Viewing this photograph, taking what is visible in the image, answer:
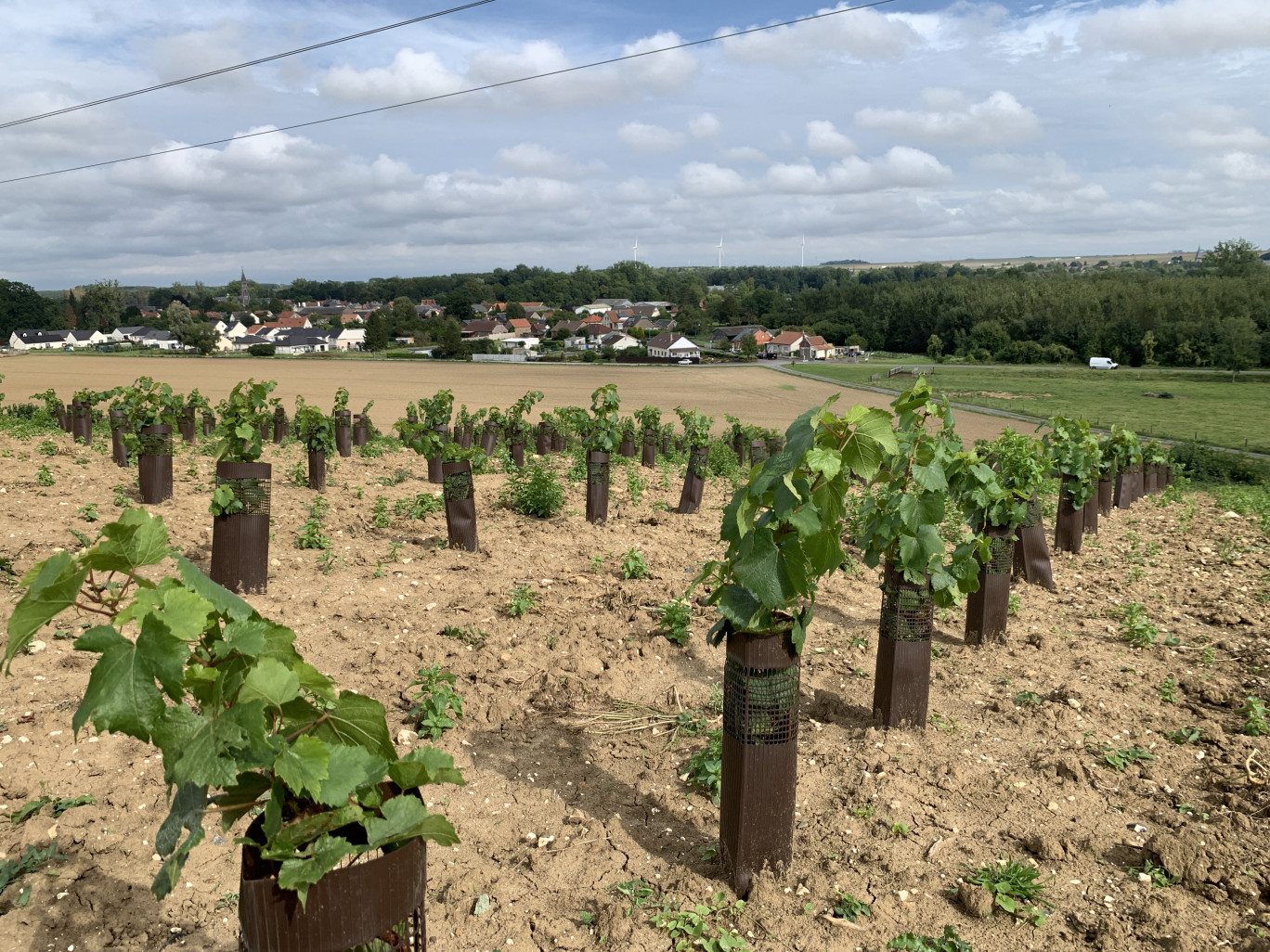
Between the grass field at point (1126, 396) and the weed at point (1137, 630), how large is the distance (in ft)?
100

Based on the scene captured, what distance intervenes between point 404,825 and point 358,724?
0.27m

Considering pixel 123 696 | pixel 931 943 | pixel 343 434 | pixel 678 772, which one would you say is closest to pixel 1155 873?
pixel 931 943

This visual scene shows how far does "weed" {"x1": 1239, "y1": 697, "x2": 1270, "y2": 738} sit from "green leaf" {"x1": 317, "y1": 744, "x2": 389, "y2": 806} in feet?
16.6

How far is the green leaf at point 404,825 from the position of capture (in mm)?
1972

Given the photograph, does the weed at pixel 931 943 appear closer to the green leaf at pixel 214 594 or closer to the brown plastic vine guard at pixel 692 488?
the green leaf at pixel 214 594

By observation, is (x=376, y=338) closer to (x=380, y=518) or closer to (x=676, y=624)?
(x=380, y=518)

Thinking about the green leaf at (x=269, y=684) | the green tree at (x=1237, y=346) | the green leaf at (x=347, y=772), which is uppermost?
the green tree at (x=1237, y=346)

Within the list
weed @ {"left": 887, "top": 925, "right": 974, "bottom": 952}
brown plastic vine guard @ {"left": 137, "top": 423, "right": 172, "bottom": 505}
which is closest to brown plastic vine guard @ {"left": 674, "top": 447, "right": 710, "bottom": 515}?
brown plastic vine guard @ {"left": 137, "top": 423, "right": 172, "bottom": 505}

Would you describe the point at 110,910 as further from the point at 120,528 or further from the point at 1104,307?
the point at 1104,307

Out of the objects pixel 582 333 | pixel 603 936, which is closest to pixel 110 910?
pixel 603 936

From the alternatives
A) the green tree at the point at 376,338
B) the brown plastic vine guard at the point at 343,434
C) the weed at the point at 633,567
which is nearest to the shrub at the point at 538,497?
the weed at the point at 633,567

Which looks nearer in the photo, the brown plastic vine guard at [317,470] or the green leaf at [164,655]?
the green leaf at [164,655]

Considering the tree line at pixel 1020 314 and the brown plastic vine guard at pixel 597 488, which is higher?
the tree line at pixel 1020 314

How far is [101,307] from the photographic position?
428ft
